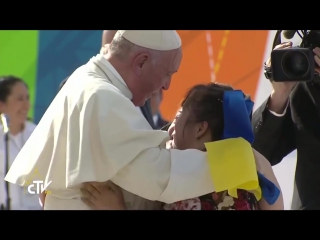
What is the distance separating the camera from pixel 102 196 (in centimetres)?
273

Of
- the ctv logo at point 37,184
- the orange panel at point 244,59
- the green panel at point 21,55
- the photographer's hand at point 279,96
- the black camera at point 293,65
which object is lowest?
the ctv logo at point 37,184

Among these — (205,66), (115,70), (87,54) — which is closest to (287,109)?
(115,70)

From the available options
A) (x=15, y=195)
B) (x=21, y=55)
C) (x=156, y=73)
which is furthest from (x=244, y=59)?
(x=156, y=73)

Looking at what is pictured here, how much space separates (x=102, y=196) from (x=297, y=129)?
1.02 metres

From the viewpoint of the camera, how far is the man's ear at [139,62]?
283cm

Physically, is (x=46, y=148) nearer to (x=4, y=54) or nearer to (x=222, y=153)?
(x=222, y=153)

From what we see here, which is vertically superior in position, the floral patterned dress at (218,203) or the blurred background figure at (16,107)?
the blurred background figure at (16,107)

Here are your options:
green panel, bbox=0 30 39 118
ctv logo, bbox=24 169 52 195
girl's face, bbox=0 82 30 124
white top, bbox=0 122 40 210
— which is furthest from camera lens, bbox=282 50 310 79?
green panel, bbox=0 30 39 118

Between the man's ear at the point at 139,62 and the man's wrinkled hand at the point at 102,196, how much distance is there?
41 cm

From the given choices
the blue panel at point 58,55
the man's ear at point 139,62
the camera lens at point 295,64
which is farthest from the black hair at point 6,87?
the camera lens at point 295,64

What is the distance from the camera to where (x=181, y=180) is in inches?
103

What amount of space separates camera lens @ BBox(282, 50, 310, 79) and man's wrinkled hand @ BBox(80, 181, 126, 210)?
793mm

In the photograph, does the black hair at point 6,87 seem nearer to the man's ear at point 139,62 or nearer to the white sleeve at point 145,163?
the man's ear at point 139,62

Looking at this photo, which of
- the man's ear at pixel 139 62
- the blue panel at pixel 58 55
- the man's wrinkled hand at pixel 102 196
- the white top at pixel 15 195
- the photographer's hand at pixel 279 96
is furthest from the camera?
the blue panel at pixel 58 55
